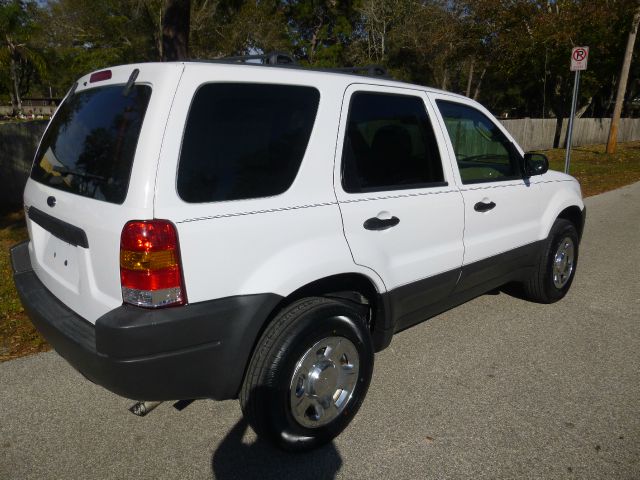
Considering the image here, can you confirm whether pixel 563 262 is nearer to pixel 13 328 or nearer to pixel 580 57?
pixel 13 328

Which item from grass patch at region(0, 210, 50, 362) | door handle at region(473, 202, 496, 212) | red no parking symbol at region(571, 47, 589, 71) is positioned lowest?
grass patch at region(0, 210, 50, 362)

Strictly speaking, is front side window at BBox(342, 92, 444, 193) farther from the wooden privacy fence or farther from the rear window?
the wooden privacy fence

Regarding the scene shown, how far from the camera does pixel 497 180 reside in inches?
142

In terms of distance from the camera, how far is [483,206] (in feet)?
11.2

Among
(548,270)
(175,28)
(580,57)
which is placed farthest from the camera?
(580,57)

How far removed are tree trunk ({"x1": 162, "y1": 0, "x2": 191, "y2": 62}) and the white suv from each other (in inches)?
189

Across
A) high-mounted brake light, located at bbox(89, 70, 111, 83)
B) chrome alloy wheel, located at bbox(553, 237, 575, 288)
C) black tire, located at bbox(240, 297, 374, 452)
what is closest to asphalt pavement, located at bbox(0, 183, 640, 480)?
black tire, located at bbox(240, 297, 374, 452)

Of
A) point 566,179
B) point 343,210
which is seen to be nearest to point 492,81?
point 566,179

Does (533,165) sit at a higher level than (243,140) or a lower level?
lower

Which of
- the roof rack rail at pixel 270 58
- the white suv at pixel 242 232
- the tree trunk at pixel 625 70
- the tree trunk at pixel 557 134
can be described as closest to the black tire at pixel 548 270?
the white suv at pixel 242 232

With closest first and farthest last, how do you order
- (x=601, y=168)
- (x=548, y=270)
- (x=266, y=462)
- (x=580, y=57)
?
1. (x=266, y=462)
2. (x=548, y=270)
3. (x=580, y=57)
4. (x=601, y=168)

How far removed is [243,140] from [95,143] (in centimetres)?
71

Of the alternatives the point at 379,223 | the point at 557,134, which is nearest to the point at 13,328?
the point at 379,223

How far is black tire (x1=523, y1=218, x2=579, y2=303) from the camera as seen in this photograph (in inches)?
167
